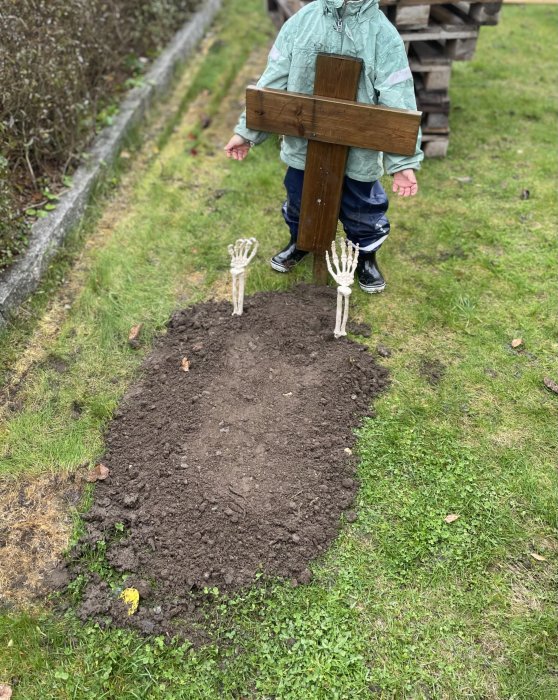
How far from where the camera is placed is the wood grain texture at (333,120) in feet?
9.65

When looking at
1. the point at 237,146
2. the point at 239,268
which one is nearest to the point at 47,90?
the point at 237,146

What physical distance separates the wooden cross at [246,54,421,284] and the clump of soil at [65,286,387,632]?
86 cm

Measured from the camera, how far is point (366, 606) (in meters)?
2.44

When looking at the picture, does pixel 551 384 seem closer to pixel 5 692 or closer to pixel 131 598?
pixel 131 598

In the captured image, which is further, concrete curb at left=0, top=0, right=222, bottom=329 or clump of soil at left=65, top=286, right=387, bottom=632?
concrete curb at left=0, top=0, right=222, bottom=329

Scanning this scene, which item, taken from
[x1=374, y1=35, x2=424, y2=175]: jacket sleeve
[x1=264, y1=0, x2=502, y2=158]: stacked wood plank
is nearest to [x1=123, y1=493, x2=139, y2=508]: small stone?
[x1=374, y1=35, x2=424, y2=175]: jacket sleeve

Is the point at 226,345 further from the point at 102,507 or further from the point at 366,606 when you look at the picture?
the point at 366,606

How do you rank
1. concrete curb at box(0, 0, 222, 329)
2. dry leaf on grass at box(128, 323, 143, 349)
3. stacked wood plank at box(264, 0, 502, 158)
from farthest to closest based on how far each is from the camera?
stacked wood plank at box(264, 0, 502, 158) < concrete curb at box(0, 0, 222, 329) < dry leaf on grass at box(128, 323, 143, 349)

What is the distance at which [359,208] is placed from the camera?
3.58 m

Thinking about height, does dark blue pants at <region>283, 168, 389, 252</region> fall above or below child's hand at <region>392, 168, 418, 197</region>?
below

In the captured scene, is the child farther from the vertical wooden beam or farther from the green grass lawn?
the green grass lawn

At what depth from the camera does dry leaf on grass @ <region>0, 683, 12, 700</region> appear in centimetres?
223

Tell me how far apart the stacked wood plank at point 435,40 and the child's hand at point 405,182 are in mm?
2009

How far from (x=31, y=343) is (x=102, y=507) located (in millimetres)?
1377
